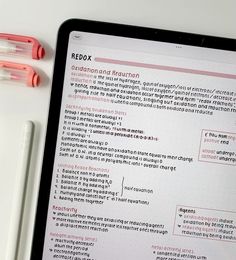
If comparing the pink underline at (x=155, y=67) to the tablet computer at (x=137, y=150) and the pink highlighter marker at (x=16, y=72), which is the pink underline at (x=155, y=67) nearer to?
the tablet computer at (x=137, y=150)

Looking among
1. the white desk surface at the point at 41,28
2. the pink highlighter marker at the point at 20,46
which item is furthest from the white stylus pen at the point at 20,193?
the pink highlighter marker at the point at 20,46

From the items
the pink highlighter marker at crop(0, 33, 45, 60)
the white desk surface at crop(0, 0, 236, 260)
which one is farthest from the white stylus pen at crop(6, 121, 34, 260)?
the pink highlighter marker at crop(0, 33, 45, 60)

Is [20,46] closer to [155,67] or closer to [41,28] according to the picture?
[41,28]

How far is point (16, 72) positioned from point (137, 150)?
23 centimetres

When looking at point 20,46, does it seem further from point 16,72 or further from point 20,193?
point 20,193

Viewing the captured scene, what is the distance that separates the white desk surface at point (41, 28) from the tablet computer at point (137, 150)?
2 centimetres

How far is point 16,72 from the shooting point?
0.62 m

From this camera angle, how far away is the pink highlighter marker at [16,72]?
0.62m

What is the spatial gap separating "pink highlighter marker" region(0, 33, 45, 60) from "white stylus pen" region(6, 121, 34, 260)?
0.11 meters

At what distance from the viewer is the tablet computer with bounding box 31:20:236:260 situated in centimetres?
62

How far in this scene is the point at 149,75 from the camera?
0.63 m

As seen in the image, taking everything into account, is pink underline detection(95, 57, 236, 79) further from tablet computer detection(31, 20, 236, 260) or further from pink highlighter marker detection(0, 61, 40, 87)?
pink highlighter marker detection(0, 61, 40, 87)

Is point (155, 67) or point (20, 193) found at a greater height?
point (155, 67)

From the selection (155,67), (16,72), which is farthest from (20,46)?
(155,67)
